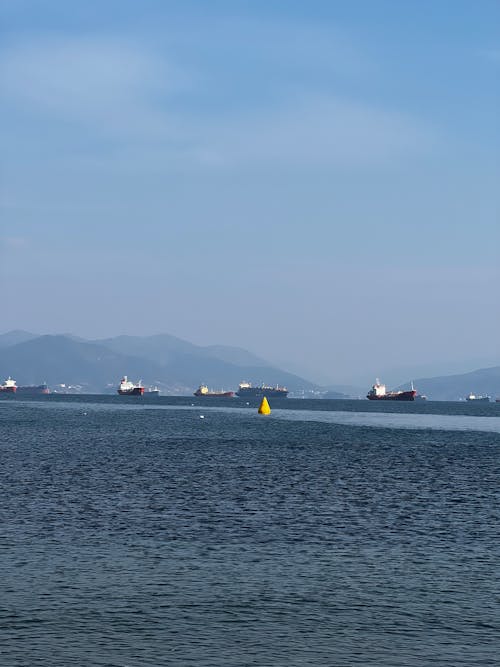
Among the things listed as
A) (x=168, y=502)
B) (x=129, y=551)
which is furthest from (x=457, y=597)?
(x=168, y=502)

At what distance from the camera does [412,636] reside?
32812 millimetres

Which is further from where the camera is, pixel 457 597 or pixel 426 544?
pixel 426 544

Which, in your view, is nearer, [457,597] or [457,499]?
[457,597]

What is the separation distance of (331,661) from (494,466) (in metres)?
76.5

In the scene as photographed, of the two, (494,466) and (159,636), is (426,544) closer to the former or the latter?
(159,636)

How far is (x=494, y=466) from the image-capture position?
10300cm

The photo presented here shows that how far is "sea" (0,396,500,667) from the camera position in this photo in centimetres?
3148

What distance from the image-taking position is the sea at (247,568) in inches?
1240

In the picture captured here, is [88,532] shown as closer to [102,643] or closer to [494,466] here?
[102,643]

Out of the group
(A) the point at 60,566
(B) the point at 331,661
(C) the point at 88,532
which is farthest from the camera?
(C) the point at 88,532

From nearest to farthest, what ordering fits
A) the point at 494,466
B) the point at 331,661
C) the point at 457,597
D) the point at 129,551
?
the point at 331,661 < the point at 457,597 < the point at 129,551 < the point at 494,466

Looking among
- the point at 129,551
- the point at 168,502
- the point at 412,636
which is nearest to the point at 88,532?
the point at 129,551

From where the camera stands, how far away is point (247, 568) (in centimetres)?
4341

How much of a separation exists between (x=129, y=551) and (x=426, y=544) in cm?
1473
